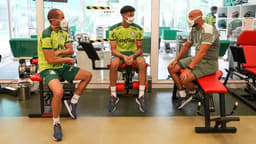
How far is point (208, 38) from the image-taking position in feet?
9.72

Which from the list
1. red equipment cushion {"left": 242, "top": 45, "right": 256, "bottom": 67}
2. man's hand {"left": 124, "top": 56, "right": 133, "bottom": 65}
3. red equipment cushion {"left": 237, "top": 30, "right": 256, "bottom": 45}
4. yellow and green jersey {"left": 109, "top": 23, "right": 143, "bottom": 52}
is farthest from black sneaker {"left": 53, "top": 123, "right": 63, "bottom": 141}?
red equipment cushion {"left": 237, "top": 30, "right": 256, "bottom": 45}

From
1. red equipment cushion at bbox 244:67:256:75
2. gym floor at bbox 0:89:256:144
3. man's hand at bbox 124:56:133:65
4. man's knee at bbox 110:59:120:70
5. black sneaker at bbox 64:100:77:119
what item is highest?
man's hand at bbox 124:56:133:65

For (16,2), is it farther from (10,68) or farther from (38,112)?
(38,112)

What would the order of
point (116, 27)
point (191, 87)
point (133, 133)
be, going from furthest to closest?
point (116, 27) < point (191, 87) < point (133, 133)

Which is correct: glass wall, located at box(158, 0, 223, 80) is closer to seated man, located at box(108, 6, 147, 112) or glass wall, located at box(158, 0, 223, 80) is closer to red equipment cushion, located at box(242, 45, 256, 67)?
red equipment cushion, located at box(242, 45, 256, 67)

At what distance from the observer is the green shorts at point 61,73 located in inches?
111

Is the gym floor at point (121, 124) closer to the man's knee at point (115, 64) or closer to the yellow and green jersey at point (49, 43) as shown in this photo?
the man's knee at point (115, 64)

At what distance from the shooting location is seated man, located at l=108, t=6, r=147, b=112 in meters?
3.37

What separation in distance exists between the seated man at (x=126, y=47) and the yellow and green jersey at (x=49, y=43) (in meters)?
0.76

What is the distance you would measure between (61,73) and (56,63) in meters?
0.23

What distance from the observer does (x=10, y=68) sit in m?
5.52

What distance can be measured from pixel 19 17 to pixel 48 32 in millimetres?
2841

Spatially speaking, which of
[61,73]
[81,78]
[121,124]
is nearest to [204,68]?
[121,124]

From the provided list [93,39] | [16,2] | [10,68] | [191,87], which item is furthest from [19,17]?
[191,87]
